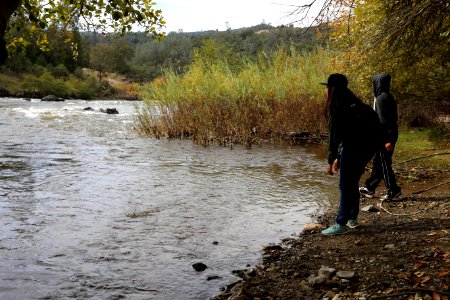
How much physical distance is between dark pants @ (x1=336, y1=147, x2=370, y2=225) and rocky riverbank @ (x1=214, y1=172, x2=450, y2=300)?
0.29 meters

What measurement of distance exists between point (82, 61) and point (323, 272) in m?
96.4

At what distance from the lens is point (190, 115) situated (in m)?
18.4

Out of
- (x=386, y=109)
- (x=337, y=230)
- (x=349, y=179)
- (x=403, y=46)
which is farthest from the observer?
(x=403, y=46)

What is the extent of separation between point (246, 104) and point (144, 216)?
10.6m

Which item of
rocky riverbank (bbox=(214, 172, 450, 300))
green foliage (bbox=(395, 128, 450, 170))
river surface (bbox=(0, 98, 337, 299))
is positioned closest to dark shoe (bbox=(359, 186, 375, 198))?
river surface (bbox=(0, 98, 337, 299))

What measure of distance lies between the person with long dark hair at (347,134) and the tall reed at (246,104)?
11.2 meters

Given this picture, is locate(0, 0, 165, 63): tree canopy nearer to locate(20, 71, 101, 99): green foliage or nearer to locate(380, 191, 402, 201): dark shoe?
locate(380, 191, 402, 201): dark shoe

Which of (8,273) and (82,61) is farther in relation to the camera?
(82,61)

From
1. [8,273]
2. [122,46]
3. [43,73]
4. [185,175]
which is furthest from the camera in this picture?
[122,46]

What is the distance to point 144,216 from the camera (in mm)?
7574

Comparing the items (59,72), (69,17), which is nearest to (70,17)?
(69,17)

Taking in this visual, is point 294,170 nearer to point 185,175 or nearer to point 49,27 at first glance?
point 185,175

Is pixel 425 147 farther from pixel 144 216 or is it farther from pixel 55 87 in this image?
pixel 55 87

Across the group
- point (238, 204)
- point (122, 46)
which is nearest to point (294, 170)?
point (238, 204)
